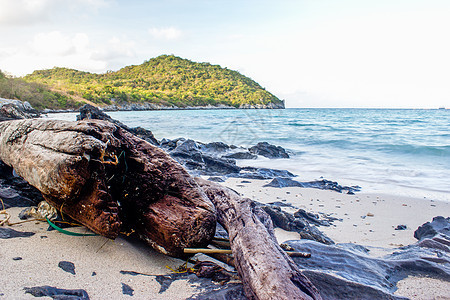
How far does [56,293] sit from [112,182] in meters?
0.85

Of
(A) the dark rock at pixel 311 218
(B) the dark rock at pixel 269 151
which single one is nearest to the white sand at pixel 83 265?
(A) the dark rock at pixel 311 218

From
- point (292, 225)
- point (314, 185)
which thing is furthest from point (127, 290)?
point (314, 185)

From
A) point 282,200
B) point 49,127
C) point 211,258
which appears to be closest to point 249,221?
point 211,258

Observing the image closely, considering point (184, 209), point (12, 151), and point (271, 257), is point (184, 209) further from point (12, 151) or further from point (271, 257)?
point (12, 151)

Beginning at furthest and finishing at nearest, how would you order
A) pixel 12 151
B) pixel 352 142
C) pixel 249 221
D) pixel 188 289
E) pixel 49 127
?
pixel 352 142 < pixel 12 151 < pixel 49 127 < pixel 249 221 < pixel 188 289

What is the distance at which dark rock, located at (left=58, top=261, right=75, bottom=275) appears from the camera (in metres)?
1.98

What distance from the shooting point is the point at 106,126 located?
2.32 metres

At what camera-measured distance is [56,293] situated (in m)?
1.70

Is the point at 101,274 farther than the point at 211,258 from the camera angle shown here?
No

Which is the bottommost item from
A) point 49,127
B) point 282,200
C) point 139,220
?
point 282,200

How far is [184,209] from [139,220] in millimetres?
445

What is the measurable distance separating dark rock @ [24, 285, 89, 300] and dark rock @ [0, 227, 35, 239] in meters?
0.86

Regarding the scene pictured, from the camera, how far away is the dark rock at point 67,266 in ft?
6.49

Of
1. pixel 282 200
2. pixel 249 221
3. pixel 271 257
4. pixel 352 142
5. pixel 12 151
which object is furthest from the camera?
pixel 352 142
